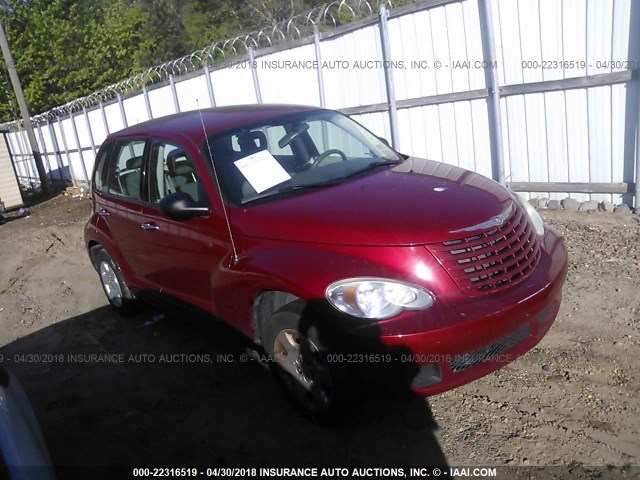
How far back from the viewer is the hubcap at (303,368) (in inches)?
117

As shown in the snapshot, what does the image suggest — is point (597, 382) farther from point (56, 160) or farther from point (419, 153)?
point (56, 160)

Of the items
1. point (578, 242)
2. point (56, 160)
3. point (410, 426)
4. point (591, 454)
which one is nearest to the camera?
point (591, 454)

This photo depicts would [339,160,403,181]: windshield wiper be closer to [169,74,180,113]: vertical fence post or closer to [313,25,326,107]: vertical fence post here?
[313,25,326,107]: vertical fence post

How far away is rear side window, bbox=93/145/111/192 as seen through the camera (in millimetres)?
5188

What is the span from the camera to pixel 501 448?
9.46ft

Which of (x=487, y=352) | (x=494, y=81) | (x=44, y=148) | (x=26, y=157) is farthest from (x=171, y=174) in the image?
(x=26, y=157)

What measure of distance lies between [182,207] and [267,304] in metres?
0.84

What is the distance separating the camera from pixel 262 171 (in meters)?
3.69

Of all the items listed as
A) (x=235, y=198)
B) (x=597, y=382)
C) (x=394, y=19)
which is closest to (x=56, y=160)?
(x=394, y=19)

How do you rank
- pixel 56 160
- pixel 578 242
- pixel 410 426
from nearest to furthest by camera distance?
pixel 410 426
pixel 578 242
pixel 56 160

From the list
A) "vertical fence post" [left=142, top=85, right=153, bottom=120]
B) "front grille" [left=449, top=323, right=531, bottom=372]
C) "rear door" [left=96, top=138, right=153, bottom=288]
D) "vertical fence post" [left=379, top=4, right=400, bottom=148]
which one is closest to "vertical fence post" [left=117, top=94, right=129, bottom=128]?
"vertical fence post" [left=142, top=85, right=153, bottom=120]

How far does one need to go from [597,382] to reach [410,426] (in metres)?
1.16

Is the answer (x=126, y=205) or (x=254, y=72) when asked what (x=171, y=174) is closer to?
(x=126, y=205)

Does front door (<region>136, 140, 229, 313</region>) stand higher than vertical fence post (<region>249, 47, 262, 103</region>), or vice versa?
vertical fence post (<region>249, 47, 262, 103</region>)
